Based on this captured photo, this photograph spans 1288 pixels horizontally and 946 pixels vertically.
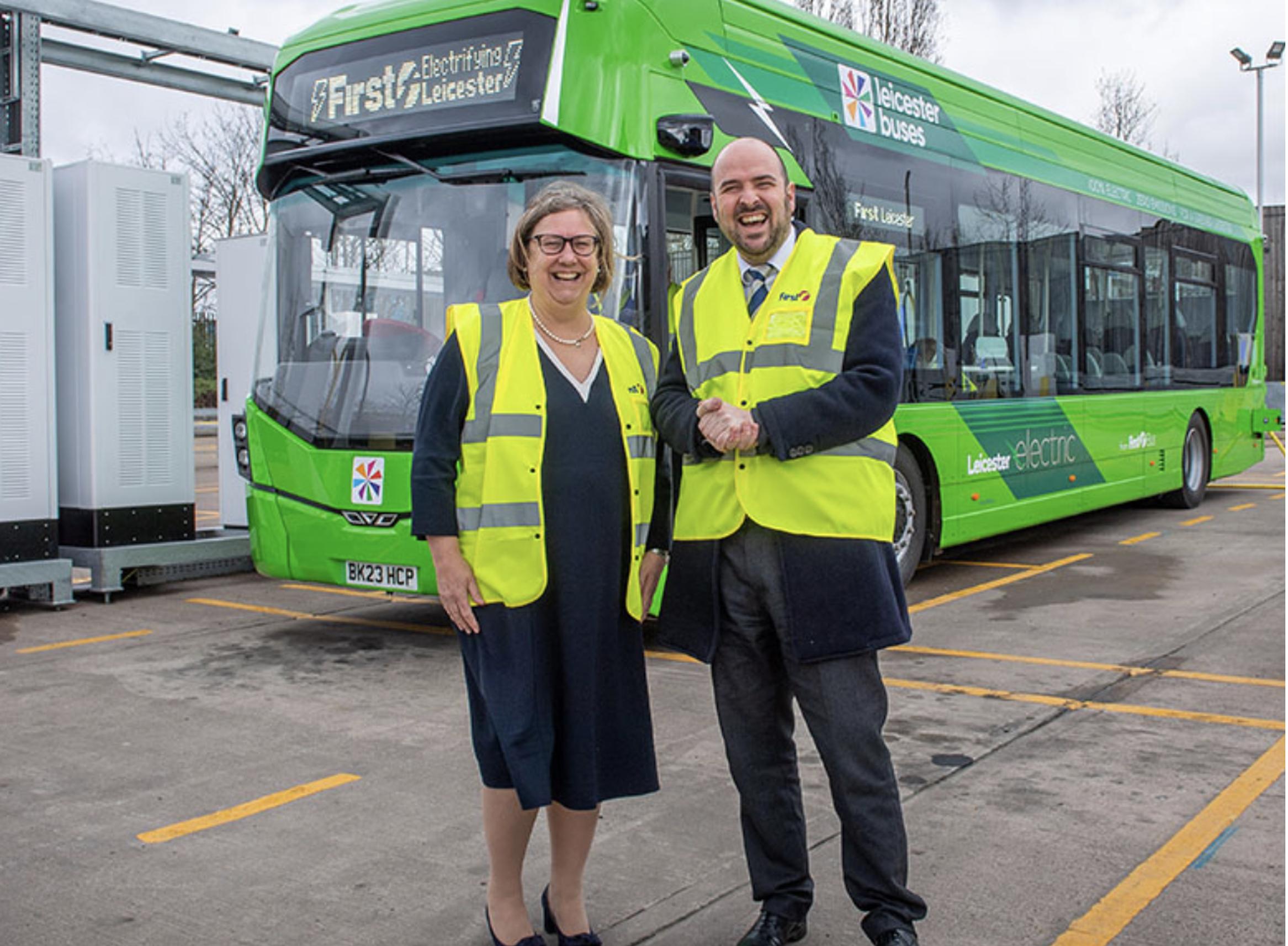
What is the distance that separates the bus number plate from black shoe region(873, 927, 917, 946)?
4.05 meters

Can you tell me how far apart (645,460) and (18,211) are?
675 centimetres

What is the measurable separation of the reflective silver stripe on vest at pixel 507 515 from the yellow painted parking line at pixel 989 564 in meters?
7.55

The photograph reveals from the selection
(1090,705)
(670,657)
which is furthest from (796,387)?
(670,657)

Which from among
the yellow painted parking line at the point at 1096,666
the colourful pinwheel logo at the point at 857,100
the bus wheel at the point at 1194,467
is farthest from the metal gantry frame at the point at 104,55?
the bus wheel at the point at 1194,467

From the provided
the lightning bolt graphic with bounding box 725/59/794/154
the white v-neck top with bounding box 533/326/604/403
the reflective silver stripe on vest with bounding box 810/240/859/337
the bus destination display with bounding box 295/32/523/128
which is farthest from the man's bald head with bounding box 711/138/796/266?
the lightning bolt graphic with bounding box 725/59/794/154

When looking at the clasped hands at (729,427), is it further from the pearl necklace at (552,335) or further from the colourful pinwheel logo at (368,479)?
the colourful pinwheel logo at (368,479)

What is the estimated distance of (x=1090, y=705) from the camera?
5.66m

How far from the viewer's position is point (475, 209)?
671 centimetres

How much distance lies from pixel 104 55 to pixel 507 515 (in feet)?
31.3

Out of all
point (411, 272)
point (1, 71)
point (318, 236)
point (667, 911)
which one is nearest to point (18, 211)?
point (1, 71)

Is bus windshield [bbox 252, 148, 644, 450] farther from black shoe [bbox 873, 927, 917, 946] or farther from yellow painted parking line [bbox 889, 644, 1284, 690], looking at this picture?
black shoe [bbox 873, 927, 917, 946]

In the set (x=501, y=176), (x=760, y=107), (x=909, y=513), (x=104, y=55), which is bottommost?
(x=909, y=513)

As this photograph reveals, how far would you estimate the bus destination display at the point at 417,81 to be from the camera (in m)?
6.55

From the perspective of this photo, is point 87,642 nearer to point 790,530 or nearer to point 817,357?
point 790,530
